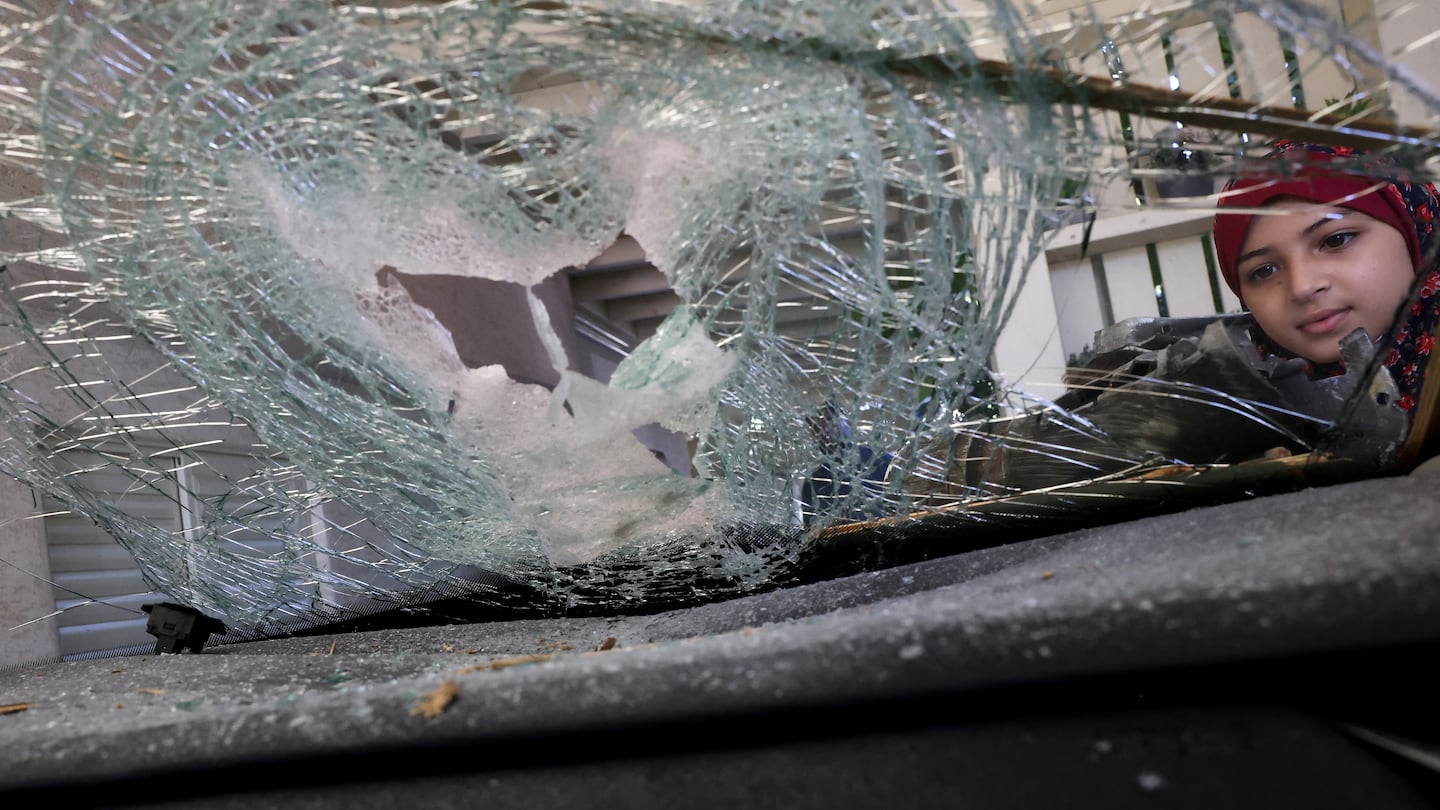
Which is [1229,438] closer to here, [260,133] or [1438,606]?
[1438,606]

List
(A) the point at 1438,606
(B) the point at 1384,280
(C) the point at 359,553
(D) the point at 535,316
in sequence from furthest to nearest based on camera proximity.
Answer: (C) the point at 359,553 → (B) the point at 1384,280 → (D) the point at 535,316 → (A) the point at 1438,606

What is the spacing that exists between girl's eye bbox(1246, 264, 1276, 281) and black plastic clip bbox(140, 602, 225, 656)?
1.44 metres

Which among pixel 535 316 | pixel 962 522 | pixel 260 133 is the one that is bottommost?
pixel 962 522

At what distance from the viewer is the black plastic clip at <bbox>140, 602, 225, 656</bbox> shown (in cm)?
101

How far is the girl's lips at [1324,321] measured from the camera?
107cm

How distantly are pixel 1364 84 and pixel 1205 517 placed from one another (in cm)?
33

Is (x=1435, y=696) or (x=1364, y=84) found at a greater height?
(x=1364, y=84)

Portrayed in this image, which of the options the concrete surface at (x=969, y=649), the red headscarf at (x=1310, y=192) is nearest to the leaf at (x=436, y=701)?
the concrete surface at (x=969, y=649)

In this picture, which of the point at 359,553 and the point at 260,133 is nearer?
the point at 260,133

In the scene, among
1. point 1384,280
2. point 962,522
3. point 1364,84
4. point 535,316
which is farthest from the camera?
point 1384,280

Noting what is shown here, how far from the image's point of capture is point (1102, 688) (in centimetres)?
39

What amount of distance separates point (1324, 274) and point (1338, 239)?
47 millimetres

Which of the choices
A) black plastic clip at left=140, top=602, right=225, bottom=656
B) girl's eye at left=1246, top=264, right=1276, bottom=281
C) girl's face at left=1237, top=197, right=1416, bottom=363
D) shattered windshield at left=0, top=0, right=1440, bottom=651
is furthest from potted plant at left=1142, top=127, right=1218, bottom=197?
black plastic clip at left=140, top=602, right=225, bottom=656

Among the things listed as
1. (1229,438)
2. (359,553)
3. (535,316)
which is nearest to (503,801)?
(535,316)
